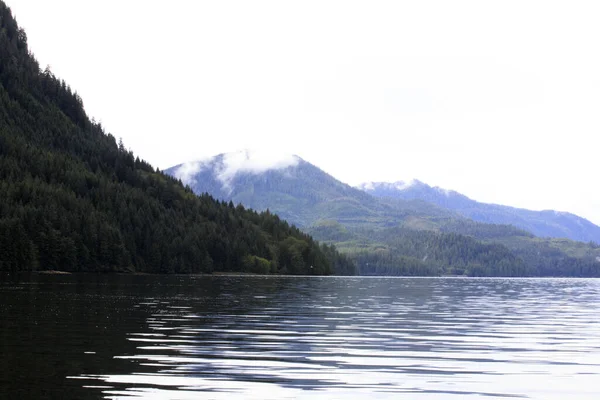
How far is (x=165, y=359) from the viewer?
33.3 metres

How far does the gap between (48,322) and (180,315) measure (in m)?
Result: 13.3

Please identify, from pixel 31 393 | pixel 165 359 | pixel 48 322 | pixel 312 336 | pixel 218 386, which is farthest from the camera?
pixel 48 322

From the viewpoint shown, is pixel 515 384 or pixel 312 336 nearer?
pixel 515 384

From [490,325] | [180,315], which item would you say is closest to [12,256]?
[180,315]

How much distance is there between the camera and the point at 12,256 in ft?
649

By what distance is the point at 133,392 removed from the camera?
82.4ft

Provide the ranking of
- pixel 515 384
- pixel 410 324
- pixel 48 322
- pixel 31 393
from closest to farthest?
pixel 31 393 < pixel 515 384 < pixel 48 322 < pixel 410 324

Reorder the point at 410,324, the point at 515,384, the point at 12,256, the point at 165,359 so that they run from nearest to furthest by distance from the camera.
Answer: the point at 515,384 → the point at 165,359 → the point at 410,324 → the point at 12,256

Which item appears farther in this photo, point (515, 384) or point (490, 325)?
point (490, 325)

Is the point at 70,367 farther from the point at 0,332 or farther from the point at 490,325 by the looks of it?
the point at 490,325

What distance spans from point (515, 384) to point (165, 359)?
1392 centimetres

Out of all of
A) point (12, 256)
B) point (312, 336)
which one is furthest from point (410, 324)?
point (12, 256)

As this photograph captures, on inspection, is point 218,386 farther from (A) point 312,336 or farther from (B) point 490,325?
(B) point 490,325

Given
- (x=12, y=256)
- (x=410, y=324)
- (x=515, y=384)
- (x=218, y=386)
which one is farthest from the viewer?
(x=12, y=256)
